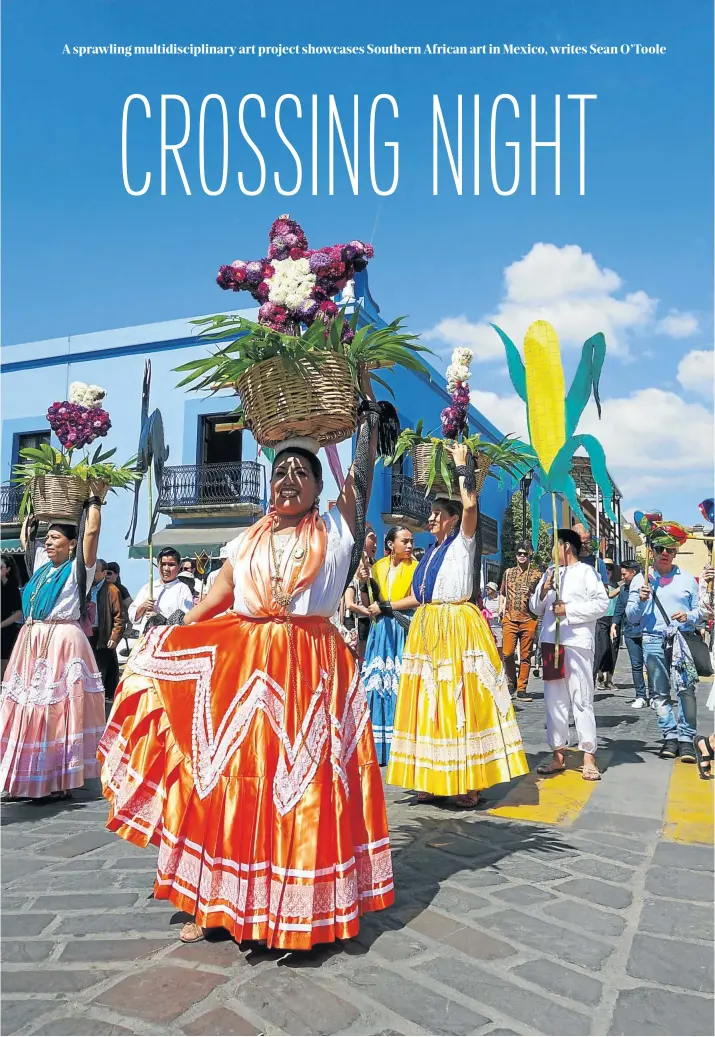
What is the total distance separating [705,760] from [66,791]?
16.0 ft

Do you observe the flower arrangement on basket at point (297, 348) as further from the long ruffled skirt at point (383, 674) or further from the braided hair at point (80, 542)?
the long ruffled skirt at point (383, 674)

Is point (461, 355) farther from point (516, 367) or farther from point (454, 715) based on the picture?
point (454, 715)

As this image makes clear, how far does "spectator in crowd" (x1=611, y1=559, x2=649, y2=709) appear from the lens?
9.39m

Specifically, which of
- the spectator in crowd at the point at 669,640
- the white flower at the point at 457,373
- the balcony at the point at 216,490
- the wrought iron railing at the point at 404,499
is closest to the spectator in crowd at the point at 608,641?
the spectator in crowd at the point at 669,640

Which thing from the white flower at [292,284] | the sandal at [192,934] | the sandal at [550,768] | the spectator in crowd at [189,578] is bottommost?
the sandal at [550,768]

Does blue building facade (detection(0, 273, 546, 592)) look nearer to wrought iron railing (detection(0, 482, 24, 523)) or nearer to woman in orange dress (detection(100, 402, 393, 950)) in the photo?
wrought iron railing (detection(0, 482, 24, 523))

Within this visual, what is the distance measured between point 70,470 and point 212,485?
13.2 m

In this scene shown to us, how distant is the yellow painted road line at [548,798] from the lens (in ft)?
15.6

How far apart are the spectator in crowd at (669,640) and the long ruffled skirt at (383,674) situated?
2250mm

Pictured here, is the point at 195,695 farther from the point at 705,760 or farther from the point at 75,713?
the point at 705,760

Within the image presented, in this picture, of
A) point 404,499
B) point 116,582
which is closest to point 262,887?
point 116,582

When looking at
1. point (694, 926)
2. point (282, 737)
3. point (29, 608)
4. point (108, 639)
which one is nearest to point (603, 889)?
point (694, 926)

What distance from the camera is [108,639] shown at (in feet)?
29.2

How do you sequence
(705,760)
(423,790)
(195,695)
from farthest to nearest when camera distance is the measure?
(705,760), (423,790), (195,695)
